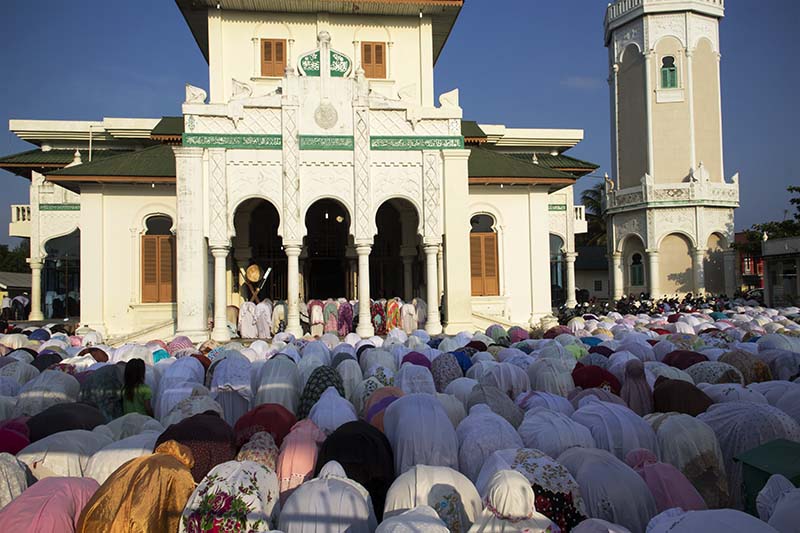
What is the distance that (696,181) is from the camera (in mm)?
26188

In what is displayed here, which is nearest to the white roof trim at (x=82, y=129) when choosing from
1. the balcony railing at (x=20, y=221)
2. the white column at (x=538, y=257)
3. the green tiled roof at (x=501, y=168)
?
the balcony railing at (x=20, y=221)

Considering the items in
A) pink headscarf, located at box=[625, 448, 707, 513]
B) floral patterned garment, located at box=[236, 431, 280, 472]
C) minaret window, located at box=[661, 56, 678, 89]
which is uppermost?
minaret window, located at box=[661, 56, 678, 89]

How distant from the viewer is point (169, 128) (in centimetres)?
1983

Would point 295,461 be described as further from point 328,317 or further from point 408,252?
point 408,252

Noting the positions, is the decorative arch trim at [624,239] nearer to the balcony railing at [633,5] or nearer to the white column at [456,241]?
the balcony railing at [633,5]

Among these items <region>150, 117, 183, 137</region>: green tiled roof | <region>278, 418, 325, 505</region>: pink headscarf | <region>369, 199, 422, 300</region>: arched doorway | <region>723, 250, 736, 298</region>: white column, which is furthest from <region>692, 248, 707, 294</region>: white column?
<region>278, 418, 325, 505</region>: pink headscarf

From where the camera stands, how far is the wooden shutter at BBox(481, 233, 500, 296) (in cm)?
1866

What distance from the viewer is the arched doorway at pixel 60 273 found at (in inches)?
819

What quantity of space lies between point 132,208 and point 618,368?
14.5 meters

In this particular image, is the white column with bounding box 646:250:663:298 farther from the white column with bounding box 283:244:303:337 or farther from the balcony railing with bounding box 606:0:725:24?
the white column with bounding box 283:244:303:337

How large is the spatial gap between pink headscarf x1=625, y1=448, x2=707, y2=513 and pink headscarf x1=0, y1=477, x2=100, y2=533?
12.6 feet

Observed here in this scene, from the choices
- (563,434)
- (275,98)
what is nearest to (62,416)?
(563,434)

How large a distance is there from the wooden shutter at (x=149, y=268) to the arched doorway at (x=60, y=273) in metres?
5.14

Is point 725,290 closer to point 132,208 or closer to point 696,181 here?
point 696,181
